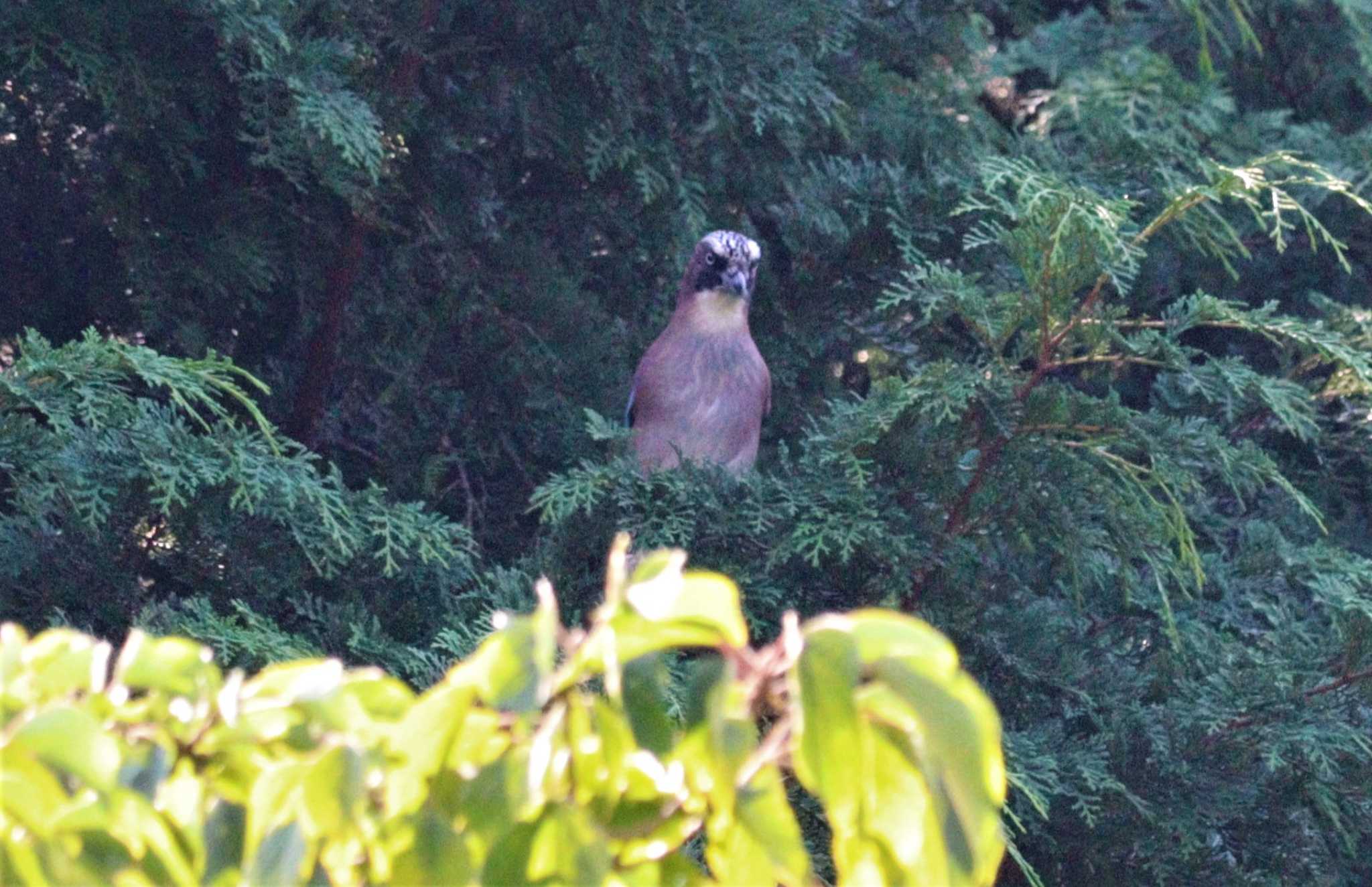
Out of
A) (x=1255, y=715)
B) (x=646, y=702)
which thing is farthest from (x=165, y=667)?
(x=1255, y=715)

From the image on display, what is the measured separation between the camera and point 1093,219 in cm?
222

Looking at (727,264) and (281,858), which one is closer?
(281,858)

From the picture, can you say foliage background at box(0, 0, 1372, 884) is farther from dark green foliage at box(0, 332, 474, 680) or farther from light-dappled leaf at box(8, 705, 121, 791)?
light-dappled leaf at box(8, 705, 121, 791)

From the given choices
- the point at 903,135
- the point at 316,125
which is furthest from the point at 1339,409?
the point at 316,125

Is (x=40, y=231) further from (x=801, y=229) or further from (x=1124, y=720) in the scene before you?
(x=1124, y=720)

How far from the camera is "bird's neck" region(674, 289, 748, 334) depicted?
374 cm

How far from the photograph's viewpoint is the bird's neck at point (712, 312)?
3.74m

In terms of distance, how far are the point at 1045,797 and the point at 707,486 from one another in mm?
741

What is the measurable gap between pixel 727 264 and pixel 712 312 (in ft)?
1.21

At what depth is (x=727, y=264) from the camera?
138 inches

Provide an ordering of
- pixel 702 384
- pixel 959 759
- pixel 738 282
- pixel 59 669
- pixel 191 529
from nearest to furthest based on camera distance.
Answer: pixel 959 759 < pixel 59 669 < pixel 191 529 < pixel 738 282 < pixel 702 384

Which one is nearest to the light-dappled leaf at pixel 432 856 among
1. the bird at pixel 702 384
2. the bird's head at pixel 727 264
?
the bird's head at pixel 727 264

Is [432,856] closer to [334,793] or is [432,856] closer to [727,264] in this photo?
[334,793]

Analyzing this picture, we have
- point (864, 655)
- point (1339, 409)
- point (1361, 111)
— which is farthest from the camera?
point (1361, 111)
